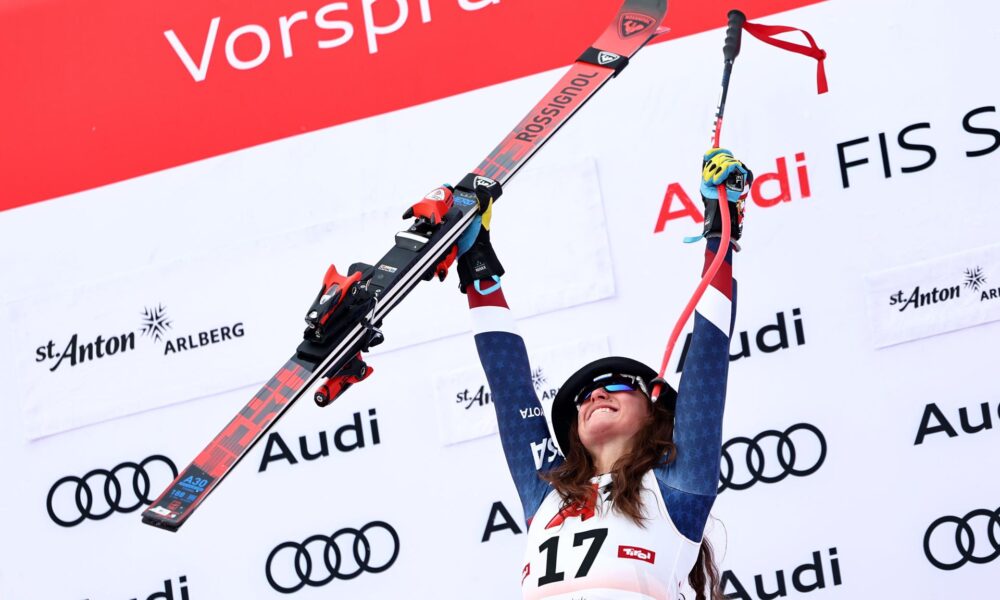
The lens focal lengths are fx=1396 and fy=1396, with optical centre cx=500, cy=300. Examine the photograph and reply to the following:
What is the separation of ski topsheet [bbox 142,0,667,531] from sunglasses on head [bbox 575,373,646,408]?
0.41m

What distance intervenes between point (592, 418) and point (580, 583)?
14.0 inches

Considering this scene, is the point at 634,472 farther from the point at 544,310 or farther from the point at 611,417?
the point at 544,310

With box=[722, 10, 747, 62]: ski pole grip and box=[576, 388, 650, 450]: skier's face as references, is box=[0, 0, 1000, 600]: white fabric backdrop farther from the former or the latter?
box=[576, 388, 650, 450]: skier's face

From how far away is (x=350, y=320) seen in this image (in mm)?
2729

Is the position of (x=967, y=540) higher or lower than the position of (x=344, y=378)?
lower

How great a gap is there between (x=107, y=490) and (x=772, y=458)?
189 cm

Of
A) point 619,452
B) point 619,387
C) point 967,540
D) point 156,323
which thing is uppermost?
point 156,323

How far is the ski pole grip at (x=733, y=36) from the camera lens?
120 inches

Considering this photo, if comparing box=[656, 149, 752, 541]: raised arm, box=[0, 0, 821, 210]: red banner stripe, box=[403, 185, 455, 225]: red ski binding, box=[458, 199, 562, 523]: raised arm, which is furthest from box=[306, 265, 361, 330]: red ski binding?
box=[0, 0, 821, 210]: red banner stripe

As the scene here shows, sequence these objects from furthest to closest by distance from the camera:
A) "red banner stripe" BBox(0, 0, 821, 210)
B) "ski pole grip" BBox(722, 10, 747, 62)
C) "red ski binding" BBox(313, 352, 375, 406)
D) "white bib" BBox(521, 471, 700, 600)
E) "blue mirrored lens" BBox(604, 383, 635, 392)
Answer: "red banner stripe" BBox(0, 0, 821, 210) < "ski pole grip" BBox(722, 10, 747, 62) < "blue mirrored lens" BBox(604, 383, 635, 392) < "red ski binding" BBox(313, 352, 375, 406) < "white bib" BBox(521, 471, 700, 600)

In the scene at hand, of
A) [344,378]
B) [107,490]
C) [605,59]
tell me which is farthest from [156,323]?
[605,59]

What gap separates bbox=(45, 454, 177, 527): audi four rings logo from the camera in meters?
4.01

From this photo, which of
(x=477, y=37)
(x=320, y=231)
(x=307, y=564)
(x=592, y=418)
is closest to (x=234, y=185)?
(x=320, y=231)

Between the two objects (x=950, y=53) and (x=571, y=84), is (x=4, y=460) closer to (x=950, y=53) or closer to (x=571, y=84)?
(x=571, y=84)
